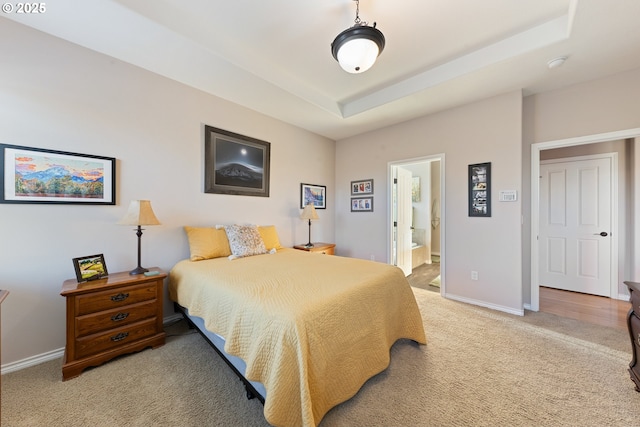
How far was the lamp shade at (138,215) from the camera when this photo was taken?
208 cm

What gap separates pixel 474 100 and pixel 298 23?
2399 millimetres

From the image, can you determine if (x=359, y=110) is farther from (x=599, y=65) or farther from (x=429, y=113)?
(x=599, y=65)

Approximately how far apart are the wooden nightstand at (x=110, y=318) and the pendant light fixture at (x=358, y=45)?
95.4 inches

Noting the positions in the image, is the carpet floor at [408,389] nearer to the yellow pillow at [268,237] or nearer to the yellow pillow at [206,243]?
the yellow pillow at [206,243]

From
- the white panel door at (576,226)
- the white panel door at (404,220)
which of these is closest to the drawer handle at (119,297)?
the white panel door at (404,220)

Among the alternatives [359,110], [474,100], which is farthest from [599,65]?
[359,110]

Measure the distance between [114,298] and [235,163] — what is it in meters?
1.93

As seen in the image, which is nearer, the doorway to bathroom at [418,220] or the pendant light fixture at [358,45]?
the pendant light fixture at [358,45]

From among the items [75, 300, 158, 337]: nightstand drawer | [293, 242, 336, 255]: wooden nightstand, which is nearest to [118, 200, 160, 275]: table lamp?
[75, 300, 158, 337]: nightstand drawer

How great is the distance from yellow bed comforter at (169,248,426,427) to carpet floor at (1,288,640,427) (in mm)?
235

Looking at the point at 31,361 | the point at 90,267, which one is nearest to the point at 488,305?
the point at 90,267

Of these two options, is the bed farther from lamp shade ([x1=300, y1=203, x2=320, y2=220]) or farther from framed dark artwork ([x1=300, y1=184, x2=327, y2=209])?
framed dark artwork ([x1=300, y1=184, x2=327, y2=209])

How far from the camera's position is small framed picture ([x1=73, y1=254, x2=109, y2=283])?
1914mm

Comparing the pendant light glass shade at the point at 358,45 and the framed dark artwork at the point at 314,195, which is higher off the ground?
the pendant light glass shade at the point at 358,45
